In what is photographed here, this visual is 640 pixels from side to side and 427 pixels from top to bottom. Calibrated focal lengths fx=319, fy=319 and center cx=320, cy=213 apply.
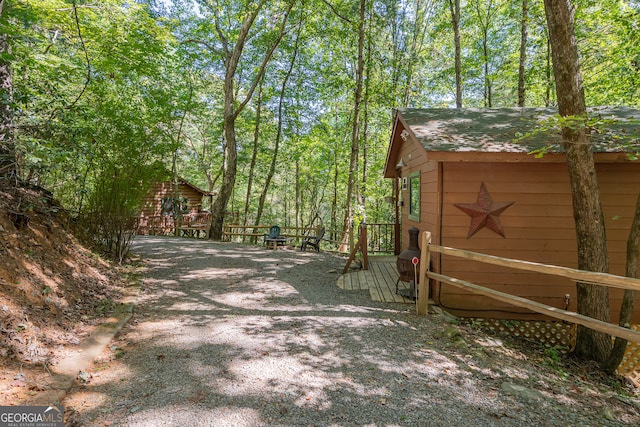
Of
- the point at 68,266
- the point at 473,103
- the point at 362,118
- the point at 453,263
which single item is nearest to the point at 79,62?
the point at 68,266

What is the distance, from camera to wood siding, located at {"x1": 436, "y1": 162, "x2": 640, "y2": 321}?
5.03 meters

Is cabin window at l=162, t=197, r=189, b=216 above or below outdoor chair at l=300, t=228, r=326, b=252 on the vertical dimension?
above

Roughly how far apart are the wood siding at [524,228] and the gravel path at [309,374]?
1280 mm

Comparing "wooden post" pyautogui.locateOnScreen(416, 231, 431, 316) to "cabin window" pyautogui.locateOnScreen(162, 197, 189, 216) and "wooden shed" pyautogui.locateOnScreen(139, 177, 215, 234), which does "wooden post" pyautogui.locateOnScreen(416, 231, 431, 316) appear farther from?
"cabin window" pyautogui.locateOnScreen(162, 197, 189, 216)

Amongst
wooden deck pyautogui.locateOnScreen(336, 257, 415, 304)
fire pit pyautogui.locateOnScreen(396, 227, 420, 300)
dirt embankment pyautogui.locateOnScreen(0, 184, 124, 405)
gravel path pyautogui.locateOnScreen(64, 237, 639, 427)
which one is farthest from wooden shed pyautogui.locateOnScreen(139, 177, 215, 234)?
fire pit pyautogui.locateOnScreen(396, 227, 420, 300)

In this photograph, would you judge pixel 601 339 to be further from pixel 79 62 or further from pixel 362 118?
pixel 362 118

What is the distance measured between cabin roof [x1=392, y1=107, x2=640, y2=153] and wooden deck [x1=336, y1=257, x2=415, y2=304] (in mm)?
2419

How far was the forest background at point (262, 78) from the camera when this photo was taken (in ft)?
17.3

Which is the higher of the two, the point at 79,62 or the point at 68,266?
the point at 79,62

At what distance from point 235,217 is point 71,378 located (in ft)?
59.5

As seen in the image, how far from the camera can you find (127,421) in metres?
2.07

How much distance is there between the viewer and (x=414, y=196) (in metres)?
6.86

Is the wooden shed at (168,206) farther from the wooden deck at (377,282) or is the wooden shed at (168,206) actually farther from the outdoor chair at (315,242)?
the wooden deck at (377,282)

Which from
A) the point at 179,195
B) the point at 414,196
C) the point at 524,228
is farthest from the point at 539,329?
the point at 179,195
